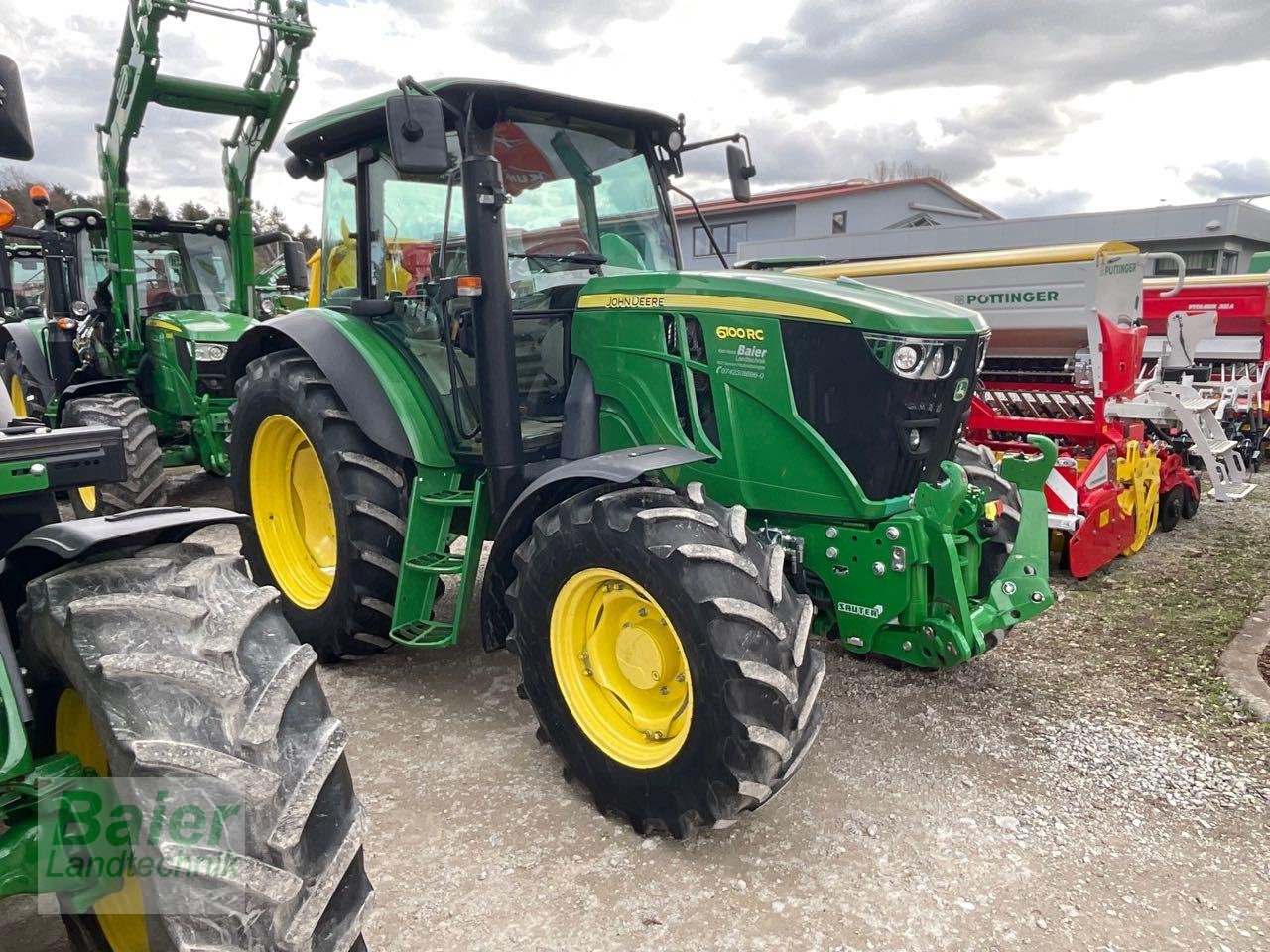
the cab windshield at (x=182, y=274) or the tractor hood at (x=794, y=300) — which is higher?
the cab windshield at (x=182, y=274)

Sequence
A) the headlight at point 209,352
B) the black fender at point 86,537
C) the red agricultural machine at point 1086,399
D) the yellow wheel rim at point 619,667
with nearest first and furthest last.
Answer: the black fender at point 86,537 → the yellow wheel rim at point 619,667 → the red agricultural machine at point 1086,399 → the headlight at point 209,352

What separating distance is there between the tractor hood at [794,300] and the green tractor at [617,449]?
0.03 feet

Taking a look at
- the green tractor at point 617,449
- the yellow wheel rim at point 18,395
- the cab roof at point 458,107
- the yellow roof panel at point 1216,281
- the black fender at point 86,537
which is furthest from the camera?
the yellow roof panel at point 1216,281

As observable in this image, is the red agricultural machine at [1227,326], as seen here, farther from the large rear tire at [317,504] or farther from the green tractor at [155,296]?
the green tractor at [155,296]

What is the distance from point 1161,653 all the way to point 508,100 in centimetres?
389

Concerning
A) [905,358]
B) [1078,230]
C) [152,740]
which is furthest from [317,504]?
[1078,230]

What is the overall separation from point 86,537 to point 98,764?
0.45 m

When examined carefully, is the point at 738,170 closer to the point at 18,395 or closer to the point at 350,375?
the point at 350,375

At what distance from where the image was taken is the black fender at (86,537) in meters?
1.76

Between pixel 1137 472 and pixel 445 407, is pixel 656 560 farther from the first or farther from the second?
pixel 1137 472

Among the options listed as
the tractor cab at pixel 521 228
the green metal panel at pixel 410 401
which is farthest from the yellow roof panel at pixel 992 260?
the green metal panel at pixel 410 401

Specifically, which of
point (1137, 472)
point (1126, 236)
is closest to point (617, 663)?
point (1137, 472)

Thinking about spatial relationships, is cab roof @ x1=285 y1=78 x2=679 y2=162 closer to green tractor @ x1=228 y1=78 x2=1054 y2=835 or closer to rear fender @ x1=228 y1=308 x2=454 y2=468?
green tractor @ x1=228 y1=78 x2=1054 y2=835

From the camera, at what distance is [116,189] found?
638 cm
